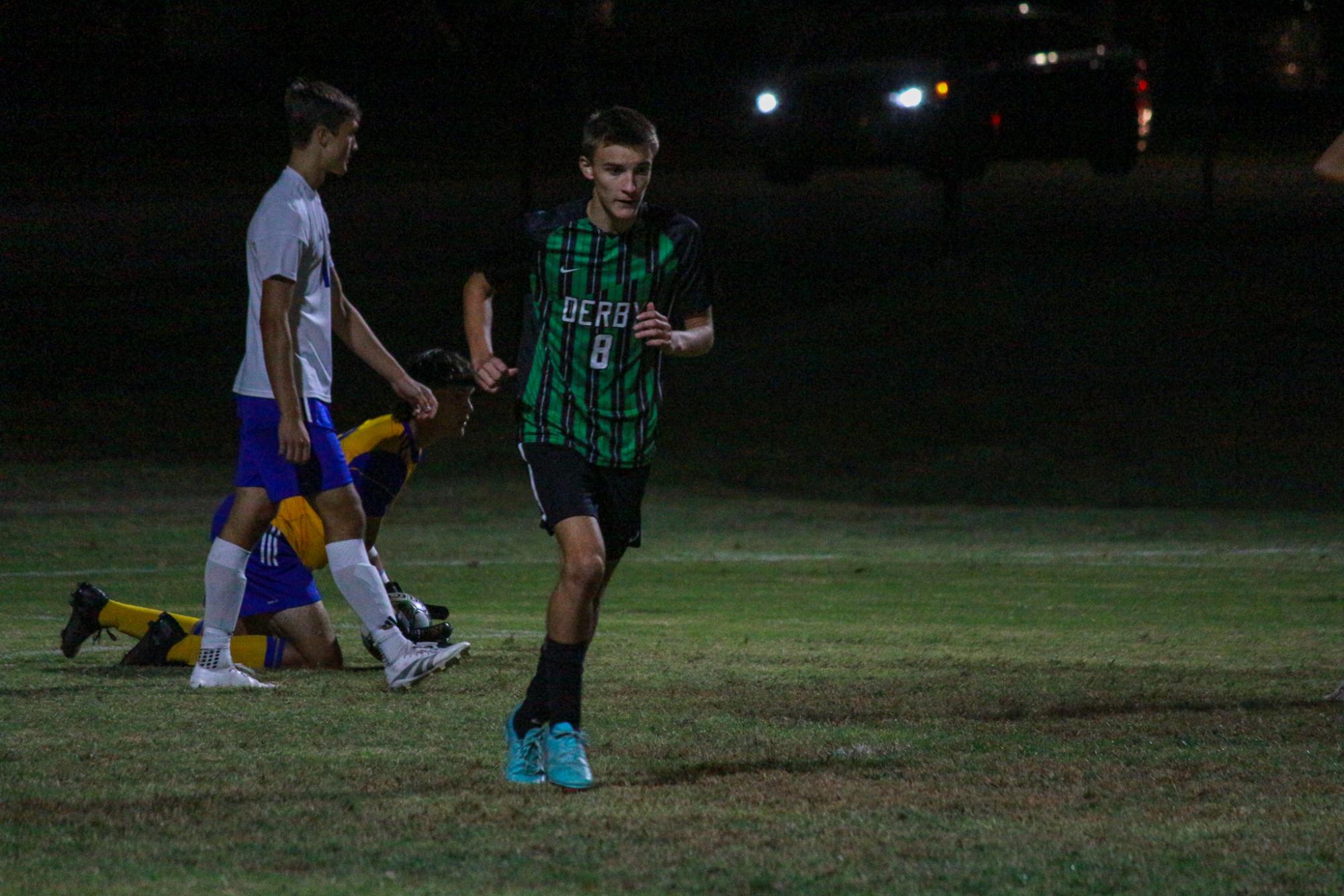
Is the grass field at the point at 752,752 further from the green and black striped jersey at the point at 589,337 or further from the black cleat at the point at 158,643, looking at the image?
the green and black striped jersey at the point at 589,337

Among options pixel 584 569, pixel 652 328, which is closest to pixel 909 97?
pixel 652 328

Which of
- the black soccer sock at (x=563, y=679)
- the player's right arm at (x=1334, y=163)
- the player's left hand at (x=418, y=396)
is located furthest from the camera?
the player's left hand at (x=418, y=396)

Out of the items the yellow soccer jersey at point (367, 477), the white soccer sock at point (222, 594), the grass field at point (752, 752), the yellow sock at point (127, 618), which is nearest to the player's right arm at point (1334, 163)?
the grass field at point (752, 752)

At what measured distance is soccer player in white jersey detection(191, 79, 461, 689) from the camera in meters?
7.32

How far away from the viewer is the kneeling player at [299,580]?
825 cm

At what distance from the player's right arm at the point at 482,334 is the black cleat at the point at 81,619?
2.66m

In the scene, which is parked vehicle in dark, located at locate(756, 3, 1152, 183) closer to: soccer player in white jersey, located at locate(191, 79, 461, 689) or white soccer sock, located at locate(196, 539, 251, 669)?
soccer player in white jersey, located at locate(191, 79, 461, 689)

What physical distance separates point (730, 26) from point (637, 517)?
37792 millimetres

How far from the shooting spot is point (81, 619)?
8.28 meters

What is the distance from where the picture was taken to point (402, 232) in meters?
25.8

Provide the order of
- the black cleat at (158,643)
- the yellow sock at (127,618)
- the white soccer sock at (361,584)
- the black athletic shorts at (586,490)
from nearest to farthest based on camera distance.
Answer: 1. the black athletic shorts at (586,490)
2. the white soccer sock at (361,584)
3. the black cleat at (158,643)
4. the yellow sock at (127,618)

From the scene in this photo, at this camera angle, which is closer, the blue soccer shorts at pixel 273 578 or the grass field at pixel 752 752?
the grass field at pixel 752 752

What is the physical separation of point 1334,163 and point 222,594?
411 cm

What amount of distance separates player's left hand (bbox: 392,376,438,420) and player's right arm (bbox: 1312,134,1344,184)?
3267mm
